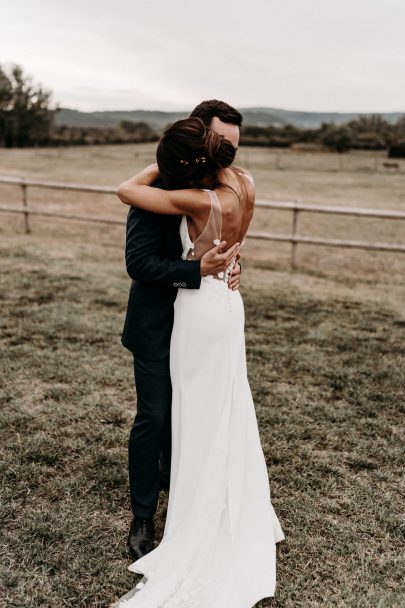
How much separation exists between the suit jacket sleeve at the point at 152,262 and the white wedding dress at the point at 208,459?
7 centimetres

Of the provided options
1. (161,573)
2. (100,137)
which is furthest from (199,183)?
→ (100,137)

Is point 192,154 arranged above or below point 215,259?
above

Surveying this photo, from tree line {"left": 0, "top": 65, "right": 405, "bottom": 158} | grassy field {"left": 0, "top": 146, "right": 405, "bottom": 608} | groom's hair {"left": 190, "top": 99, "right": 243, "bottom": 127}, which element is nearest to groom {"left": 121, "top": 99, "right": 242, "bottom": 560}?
groom's hair {"left": 190, "top": 99, "right": 243, "bottom": 127}

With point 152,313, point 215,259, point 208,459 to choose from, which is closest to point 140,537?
point 208,459

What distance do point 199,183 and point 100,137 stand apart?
73561 millimetres

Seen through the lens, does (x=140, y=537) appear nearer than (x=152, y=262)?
No

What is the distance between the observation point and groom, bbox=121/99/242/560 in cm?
238

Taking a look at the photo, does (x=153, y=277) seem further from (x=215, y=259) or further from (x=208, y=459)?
(x=208, y=459)

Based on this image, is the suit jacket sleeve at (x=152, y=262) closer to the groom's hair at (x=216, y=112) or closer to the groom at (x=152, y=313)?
the groom at (x=152, y=313)

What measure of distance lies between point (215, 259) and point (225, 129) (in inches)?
20.5

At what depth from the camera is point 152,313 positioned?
2.55 meters

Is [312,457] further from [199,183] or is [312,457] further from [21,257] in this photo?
[21,257]

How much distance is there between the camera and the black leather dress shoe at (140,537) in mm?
2668

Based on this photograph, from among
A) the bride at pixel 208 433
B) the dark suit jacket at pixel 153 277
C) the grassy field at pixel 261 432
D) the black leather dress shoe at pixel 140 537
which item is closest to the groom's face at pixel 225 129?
the bride at pixel 208 433
